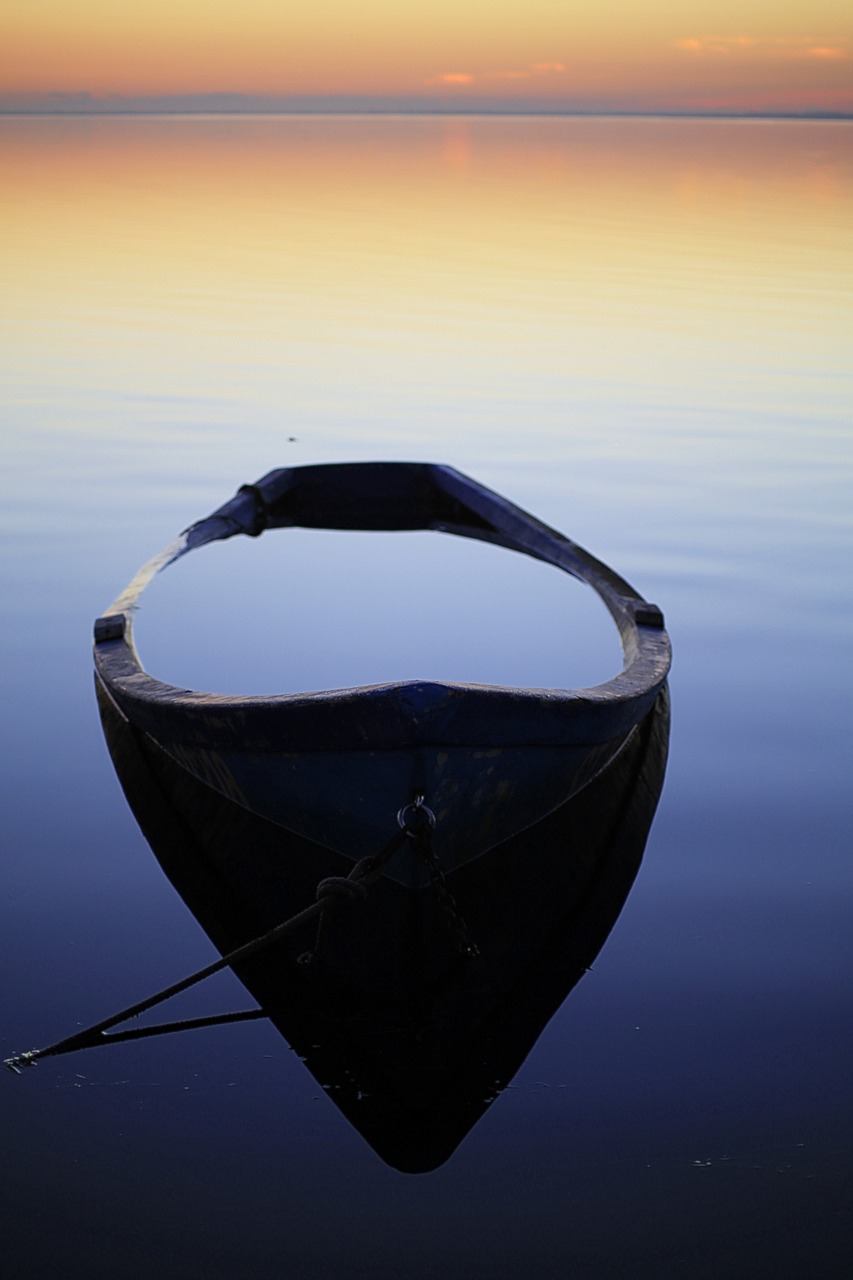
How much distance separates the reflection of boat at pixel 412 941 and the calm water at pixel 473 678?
83mm

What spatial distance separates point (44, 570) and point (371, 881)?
15.9 feet

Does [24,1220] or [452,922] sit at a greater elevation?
[452,922]

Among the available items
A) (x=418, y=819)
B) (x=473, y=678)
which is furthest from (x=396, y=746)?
(x=473, y=678)

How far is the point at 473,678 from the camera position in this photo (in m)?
6.32

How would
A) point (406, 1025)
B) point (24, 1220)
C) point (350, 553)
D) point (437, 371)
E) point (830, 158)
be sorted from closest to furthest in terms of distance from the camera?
point (24, 1220), point (406, 1025), point (350, 553), point (437, 371), point (830, 158)

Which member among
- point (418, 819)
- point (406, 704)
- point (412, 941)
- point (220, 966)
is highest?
point (406, 704)

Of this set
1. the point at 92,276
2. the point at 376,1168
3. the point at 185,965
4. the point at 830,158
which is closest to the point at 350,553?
the point at 185,965

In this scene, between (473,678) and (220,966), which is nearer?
(220,966)

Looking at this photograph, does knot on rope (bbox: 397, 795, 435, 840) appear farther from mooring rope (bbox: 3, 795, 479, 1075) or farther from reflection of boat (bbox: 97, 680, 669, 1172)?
reflection of boat (bbox: 97, 680, 669, 1172)

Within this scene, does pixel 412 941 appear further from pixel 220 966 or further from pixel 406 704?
pixel 406 704

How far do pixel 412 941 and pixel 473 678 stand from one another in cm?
232

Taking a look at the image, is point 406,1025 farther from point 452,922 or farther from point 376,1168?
point 376,1168

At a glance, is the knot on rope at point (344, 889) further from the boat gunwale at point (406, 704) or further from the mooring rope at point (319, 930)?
the boat gunwale at point (406, 704)

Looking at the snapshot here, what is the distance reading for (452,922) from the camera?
3889 millimetres
